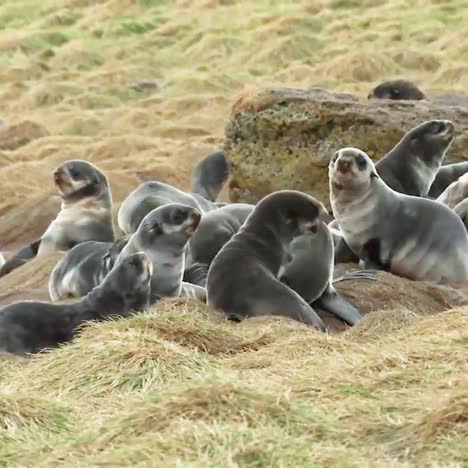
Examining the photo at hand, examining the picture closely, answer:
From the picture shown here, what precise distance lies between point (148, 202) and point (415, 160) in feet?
7.75

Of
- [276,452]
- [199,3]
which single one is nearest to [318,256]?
[276,452]

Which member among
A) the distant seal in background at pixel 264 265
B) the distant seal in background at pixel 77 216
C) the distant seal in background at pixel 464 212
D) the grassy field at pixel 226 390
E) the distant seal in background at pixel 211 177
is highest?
the grassy field at pixel 226 390

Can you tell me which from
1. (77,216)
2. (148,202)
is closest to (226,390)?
(148,202)

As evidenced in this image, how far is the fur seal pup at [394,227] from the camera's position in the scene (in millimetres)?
9648

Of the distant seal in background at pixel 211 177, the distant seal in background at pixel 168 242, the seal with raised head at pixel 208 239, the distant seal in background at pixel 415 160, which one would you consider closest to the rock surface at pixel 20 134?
the distant seal in background at pixel 211 177

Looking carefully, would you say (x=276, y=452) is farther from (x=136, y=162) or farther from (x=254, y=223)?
(x=136, y=162)

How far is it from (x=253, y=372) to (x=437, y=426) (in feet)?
4.82

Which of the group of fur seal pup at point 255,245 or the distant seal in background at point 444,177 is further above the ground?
the group of fur seal pup at point 255,245

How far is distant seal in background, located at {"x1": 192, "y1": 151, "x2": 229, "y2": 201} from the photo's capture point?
1502cm

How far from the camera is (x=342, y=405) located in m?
4.98

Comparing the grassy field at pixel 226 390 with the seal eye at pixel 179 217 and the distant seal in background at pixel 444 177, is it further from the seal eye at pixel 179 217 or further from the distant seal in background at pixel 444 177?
the distant seal in background at pixel 444 177

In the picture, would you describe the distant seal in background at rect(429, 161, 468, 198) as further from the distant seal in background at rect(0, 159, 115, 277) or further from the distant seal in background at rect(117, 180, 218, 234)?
the distant seal in background at rect(0, 159, 115, 277)

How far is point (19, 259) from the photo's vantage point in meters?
12.4

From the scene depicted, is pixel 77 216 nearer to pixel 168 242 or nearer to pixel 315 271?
pixel 168 242
